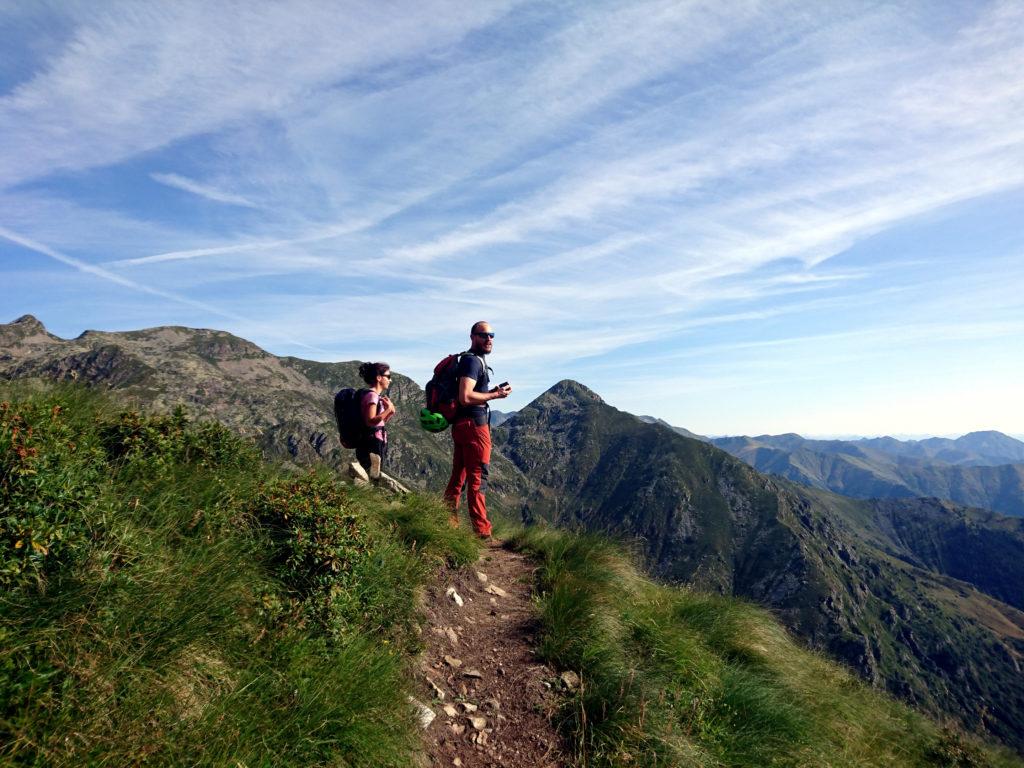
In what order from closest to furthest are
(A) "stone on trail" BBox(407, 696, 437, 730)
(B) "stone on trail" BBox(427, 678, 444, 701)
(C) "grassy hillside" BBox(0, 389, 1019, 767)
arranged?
(C) "grassy hillside" BBox(0, 389, 1019, 767), (A) "stone on trail" BBox(407, 696, 437, 730), (B) "stone on trail" BBox(427, 678, 444, 701)

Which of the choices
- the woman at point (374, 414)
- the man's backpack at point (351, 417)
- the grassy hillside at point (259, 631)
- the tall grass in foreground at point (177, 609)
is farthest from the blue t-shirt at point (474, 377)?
the tall grass in foreground at point (177, 609)

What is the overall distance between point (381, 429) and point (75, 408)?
550 centimetres

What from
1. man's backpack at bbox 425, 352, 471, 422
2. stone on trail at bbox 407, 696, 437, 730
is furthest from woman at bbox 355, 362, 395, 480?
stone on trail at bbox 407, 696, 437, 730

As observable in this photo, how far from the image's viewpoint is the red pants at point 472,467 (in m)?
10.7

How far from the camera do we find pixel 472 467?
10.8m

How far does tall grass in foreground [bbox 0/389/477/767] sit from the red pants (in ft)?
12.7

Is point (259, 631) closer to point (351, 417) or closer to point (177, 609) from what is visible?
point (177, 609)

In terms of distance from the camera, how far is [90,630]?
3.61 meters

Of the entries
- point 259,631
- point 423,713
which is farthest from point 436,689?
point 259,631

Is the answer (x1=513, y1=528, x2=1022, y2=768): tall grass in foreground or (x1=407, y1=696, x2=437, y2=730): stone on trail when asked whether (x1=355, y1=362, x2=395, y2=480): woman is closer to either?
(x1=513, y1=528, x2=1022, y2=768): tall grass in foreground

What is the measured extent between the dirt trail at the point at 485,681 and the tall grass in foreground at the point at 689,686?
32 centimetres

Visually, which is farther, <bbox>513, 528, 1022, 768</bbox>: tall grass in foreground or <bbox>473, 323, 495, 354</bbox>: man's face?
<bbox>473, 323, 495, 354</bbox>: man's face

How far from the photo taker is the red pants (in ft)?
35.2

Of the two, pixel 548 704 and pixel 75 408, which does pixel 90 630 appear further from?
pixel 548 704
